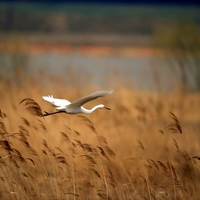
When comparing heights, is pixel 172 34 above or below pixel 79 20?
below

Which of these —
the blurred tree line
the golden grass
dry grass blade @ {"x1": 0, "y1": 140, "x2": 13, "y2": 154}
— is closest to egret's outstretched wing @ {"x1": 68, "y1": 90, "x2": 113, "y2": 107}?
the golden grass

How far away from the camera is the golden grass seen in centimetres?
595

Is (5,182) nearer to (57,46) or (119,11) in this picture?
(57,46)

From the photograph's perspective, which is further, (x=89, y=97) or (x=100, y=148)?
(x=100, y=148)

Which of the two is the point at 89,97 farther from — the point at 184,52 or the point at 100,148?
the point at 184,52

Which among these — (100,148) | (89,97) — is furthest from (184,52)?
(89,97)

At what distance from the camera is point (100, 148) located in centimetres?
563

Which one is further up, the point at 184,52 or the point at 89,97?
the point at 184,52

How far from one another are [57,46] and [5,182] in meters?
41.0

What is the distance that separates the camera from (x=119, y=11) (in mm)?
53062

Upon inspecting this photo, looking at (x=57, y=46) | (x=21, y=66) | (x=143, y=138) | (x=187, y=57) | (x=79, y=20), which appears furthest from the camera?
(x=79, y=20)

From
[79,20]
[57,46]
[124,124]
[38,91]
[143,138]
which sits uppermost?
[79,20]

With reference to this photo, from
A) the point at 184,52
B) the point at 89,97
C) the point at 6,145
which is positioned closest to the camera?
the point at 89,97

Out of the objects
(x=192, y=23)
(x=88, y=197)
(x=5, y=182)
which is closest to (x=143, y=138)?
(x=88, y=197)
